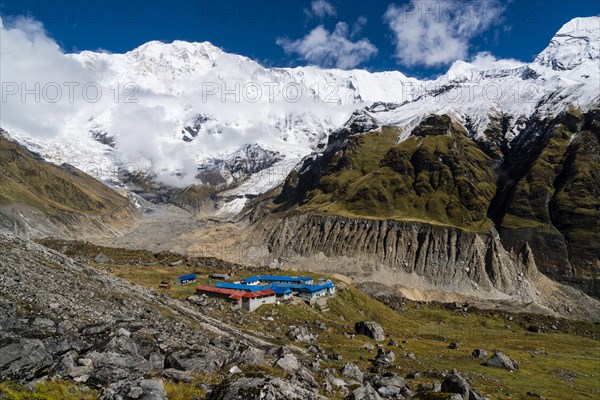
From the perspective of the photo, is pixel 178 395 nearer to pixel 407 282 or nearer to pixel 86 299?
pixel 86 299

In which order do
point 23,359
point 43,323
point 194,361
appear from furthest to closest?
point 43,323 < point 194,361 < point 23,359

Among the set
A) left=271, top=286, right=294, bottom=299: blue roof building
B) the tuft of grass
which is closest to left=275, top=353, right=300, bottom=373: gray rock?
the tuft of grass

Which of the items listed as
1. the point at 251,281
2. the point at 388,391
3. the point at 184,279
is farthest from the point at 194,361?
the point at 251,281

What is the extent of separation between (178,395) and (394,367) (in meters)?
46.9

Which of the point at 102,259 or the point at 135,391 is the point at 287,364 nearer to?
the point at 135,391

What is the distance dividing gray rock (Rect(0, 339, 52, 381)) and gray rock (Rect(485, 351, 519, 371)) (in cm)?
7223

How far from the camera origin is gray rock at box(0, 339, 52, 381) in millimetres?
24000

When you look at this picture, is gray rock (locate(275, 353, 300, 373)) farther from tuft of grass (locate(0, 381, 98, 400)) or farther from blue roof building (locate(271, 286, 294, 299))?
blue roof building (locate(271, 286, 294, 299))

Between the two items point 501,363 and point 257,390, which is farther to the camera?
point 501,363

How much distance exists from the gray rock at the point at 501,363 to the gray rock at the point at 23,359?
72.2 metres

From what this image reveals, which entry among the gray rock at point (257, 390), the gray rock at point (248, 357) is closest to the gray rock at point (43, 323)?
the gray rock at point (248, 357)

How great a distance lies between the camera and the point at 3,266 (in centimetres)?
4109

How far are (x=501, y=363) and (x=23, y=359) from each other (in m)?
74.6

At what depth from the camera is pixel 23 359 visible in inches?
993
